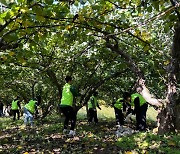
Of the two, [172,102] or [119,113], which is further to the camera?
[119,113]

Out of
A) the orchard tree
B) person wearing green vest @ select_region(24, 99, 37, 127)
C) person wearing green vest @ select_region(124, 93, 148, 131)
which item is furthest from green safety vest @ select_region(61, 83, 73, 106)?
person wearing green vest @ select_region(24, 99, 37, 127)

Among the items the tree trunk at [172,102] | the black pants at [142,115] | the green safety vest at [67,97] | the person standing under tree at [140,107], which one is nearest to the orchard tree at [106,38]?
the tree trunk at [172,102]

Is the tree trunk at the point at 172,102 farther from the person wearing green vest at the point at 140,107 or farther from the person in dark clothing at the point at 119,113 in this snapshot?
the person in dark clothing at the point at 119,113

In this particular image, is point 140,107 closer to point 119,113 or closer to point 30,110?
point 119,113

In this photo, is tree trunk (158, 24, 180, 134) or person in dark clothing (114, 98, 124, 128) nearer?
tree trunk (158, 24, 180, 134)

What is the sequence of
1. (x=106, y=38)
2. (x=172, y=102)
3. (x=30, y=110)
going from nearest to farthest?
(x=106, y=38), (x=172, y=102), (x=30, y=110)

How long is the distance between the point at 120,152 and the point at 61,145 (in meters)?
2.26

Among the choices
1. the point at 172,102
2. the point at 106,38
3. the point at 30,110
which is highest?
the point at 106,38

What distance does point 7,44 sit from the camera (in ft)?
19.5

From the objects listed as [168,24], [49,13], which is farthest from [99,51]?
[49,13]

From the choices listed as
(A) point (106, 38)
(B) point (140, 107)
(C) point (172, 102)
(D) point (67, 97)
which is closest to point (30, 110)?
(D) point (67, 97)

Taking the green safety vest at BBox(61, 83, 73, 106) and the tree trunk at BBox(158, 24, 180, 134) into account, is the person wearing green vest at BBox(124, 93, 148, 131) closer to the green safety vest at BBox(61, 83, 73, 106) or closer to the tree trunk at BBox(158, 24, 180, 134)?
the tree trunk at BBox(158, 24, 180, 134)

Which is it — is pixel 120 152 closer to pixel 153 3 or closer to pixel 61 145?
pixel 61 145

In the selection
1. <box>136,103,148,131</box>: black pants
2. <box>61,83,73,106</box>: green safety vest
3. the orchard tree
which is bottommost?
<box>136,103,148,131</box>: black pants
